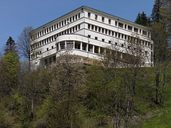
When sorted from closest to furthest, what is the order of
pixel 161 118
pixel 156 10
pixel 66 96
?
pixel 66 96 < pixel 161 118 < pixel 156 10

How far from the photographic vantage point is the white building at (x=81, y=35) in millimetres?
97438

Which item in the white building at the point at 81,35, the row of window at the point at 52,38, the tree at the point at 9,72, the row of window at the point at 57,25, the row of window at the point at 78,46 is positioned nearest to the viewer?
the tree at the point at 9,72

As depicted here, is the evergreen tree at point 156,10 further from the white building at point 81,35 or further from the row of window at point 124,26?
the white building at point 81,35

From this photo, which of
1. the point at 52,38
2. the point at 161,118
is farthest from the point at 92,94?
the point at 52,38

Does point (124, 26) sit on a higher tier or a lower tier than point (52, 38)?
higher

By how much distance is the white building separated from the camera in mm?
97438

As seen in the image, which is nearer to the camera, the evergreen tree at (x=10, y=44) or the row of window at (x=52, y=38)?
the row of window at (x=52, y=38)

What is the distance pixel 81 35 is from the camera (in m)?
99.4

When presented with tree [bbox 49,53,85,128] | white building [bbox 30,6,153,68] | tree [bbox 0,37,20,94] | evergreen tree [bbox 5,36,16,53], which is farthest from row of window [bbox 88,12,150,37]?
tree [bbox 49,53,85,128]

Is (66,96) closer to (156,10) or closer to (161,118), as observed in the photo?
(161,118)

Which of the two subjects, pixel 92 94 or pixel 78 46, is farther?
pixel 78 46

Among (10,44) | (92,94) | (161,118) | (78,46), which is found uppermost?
(10,44)

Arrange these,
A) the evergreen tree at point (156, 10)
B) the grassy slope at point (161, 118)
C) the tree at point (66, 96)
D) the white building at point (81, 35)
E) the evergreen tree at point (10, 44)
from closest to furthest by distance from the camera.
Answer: the tree at point (66, 96) < the grassy slope at point (161, 118) < the white building at point (81, 35) < the evergreen tree at point (10, 44) < the evergreen tree at point (156, 10)

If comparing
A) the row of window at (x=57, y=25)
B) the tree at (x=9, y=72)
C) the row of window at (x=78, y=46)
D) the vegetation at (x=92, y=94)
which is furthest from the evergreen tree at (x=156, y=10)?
the tree at (x=9, y=72)
